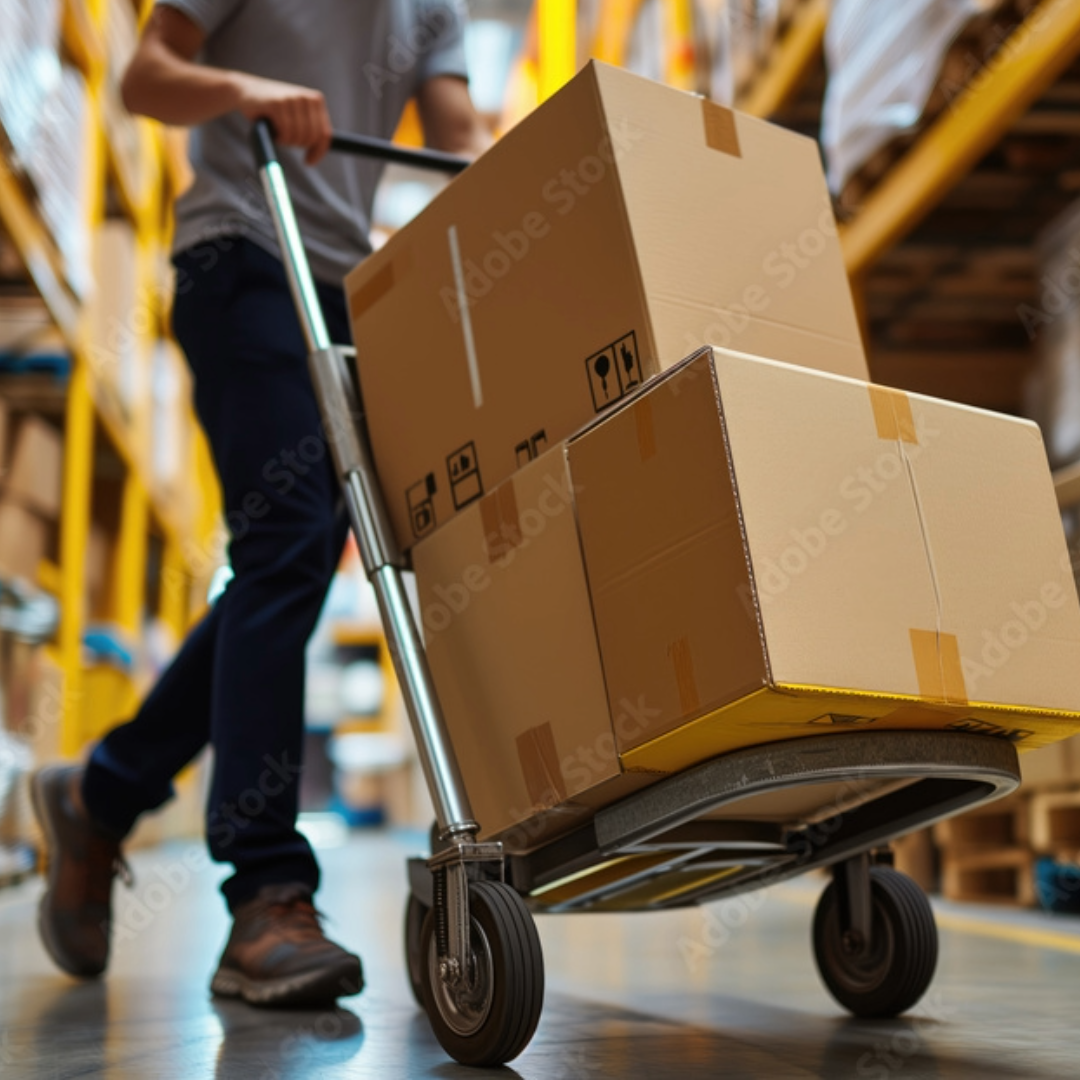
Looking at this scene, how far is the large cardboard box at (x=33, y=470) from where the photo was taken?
4.61 metres

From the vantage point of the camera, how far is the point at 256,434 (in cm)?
171

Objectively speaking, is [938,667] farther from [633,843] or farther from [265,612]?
[265,612]

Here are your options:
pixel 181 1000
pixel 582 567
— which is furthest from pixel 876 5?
pixel 181 1000

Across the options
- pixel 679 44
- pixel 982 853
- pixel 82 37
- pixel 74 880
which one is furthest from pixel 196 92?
pixel 679 44

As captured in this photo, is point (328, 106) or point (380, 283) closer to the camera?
point (380, 283)

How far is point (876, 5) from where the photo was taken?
3258 mm

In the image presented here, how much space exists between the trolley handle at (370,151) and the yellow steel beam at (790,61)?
7.83 ft

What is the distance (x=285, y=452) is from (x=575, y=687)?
2.18ft

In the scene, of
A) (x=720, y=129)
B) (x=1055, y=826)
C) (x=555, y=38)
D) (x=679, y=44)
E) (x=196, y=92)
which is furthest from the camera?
(x=555, y=38)

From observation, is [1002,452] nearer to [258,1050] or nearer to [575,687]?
[575,687]

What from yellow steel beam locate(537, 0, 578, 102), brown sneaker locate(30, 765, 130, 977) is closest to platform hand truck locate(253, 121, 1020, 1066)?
brown sneaker locate(30, 765, 130, 977)

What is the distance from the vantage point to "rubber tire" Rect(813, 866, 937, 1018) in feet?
4.74

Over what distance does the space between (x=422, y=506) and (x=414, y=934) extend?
57cm

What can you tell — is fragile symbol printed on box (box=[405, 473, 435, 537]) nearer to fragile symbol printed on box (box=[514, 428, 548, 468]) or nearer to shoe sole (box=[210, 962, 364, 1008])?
fragile symbol printed on box (box=[514, 428, 548, 468])
